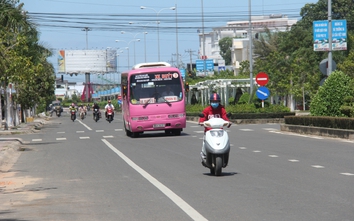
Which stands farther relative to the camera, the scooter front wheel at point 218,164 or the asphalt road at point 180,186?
the scooter front wheel at point 218,164

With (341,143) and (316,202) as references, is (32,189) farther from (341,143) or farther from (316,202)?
(341,143)

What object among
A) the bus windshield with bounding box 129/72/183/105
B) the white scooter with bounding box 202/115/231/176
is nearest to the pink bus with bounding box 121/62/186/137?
the bus windshield with bounding box 129/72/183/105

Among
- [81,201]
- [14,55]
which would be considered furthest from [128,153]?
[14,55]

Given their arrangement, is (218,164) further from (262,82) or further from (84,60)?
(84,60)

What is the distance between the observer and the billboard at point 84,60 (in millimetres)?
143875

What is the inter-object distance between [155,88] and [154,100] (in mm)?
564

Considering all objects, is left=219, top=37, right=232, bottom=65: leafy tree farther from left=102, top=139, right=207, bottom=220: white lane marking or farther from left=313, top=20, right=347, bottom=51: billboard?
left=102, top=139, right=207, bottom=220: white lane marking

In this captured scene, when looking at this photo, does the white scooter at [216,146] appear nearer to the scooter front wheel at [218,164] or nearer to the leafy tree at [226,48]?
the scooter front wheel at [218,164]

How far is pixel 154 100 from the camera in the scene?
33375mm

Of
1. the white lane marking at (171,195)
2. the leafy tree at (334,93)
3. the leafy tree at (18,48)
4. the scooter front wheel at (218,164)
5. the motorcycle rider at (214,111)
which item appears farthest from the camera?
the leafy tree at (18,48)

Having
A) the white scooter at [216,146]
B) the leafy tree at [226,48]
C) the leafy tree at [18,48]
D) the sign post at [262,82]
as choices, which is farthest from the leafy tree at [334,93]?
the leafy tree at [226,48]

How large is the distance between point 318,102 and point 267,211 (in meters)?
22.9

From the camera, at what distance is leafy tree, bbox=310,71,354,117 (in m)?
30.8

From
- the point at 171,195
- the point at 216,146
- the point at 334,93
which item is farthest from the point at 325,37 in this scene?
the point at 171,195
